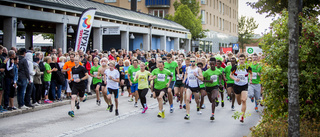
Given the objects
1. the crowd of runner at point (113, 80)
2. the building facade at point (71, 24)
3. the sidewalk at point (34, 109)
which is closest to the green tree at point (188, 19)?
the building facade at point (71, 24)

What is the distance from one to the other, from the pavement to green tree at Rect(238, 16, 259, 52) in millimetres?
63211

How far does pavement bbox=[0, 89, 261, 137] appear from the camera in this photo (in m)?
9.20

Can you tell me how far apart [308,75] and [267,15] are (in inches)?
383

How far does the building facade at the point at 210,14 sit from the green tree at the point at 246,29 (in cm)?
311

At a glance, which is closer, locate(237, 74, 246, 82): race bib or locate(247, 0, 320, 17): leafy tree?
locate(237, 74, 246, 82): race bib

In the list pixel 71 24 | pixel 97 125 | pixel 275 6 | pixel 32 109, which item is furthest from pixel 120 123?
pixel 71 24

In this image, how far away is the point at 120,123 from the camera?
10.6m

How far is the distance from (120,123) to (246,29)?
68.7 meters

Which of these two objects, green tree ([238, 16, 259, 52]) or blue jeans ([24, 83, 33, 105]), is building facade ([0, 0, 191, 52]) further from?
green tree ([238, 16, 259, 52])

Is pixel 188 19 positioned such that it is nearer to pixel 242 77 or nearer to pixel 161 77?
pixel 161 77

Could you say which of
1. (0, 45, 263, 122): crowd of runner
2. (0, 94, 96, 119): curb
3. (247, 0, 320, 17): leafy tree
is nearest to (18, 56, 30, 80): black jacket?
(0, 45, 263, 122): crowd of runner

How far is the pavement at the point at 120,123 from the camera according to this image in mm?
9203

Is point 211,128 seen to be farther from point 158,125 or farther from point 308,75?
point 308,75

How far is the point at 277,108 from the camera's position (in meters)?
8.22
